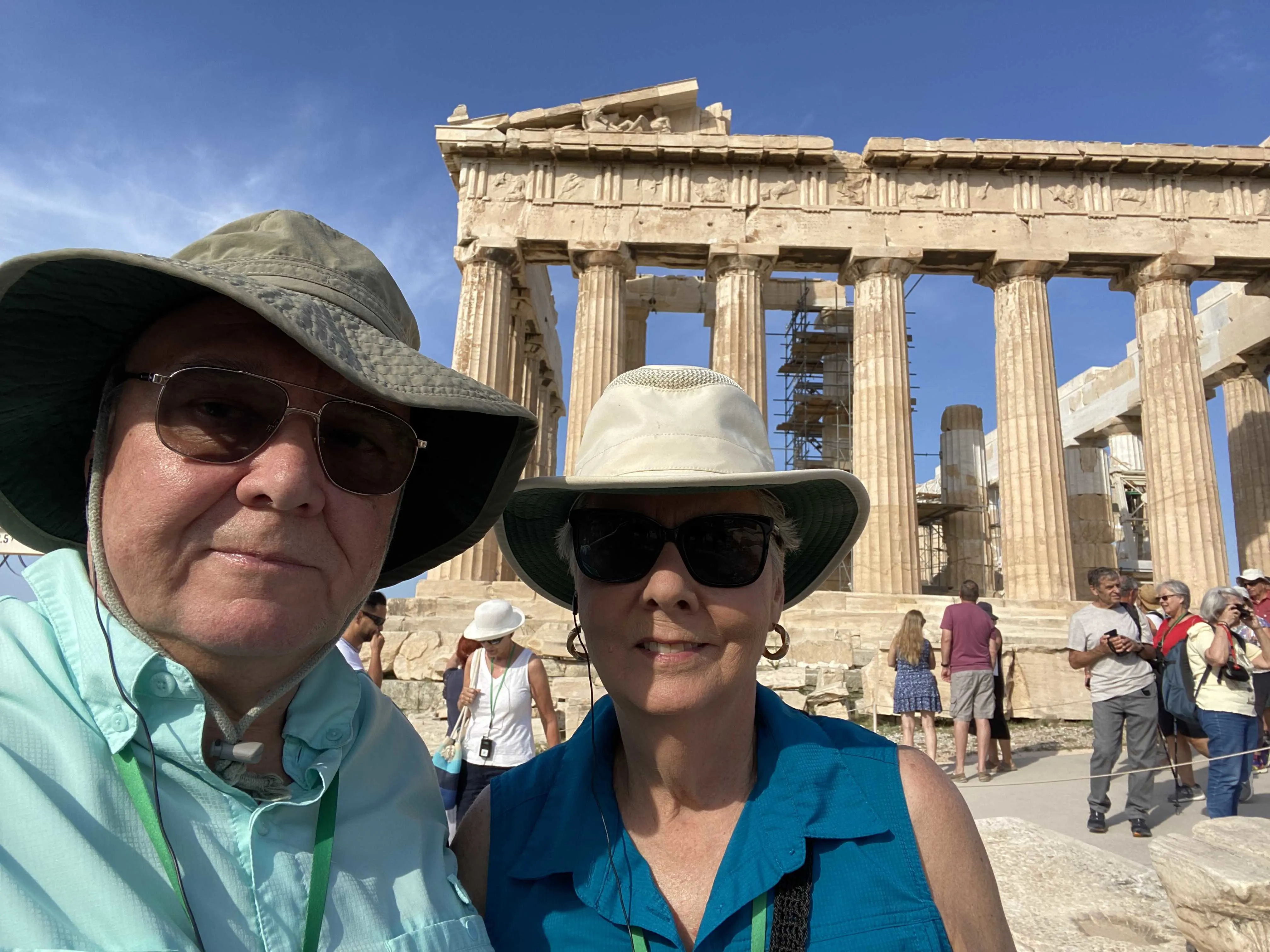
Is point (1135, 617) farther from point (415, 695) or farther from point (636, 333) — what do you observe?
point (636, 333)

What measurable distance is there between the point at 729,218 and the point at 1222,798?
12854 millimetres

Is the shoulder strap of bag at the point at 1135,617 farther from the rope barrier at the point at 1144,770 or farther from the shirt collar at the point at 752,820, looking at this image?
the shirt collar at the point at 752,820

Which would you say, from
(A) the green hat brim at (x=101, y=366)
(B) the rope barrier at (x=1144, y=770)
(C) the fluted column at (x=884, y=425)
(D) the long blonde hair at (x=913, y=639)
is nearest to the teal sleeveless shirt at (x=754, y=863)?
(A) the green hat brim at (x=101, y=366)

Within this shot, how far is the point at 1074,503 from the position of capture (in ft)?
69.4

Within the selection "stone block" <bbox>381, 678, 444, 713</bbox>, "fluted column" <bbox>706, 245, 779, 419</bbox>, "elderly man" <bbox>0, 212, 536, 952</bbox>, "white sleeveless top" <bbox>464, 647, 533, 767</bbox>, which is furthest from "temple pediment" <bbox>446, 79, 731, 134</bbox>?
"elderly man" <bbox>0, 212, 536, 952</bbox>

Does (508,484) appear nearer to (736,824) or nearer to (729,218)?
(736,824)

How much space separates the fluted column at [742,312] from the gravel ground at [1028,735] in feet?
23.8

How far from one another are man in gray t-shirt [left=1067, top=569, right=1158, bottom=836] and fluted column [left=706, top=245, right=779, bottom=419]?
30.6ft

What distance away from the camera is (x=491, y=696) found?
17.3ft

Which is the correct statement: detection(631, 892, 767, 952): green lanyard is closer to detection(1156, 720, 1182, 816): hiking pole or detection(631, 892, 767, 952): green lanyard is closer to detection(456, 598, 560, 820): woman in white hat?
detection(456, 598, 560, 820): woman in white hat

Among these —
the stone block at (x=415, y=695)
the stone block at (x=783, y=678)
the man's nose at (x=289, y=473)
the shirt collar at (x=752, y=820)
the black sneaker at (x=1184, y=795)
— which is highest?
the man's nose at (x=289, y=473)

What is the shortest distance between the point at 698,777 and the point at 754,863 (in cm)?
22

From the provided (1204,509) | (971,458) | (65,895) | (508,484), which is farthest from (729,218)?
(65,895)

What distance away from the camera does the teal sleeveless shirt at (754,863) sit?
1.39m
